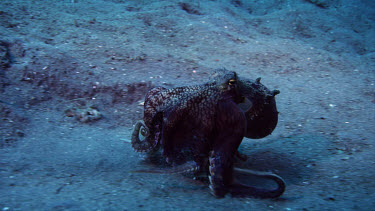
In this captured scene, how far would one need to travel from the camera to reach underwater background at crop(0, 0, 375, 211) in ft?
7.03

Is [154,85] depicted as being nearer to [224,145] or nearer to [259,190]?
[224,145]

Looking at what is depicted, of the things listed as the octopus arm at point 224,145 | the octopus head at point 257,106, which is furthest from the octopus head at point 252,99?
the octopus arm at point 224,145

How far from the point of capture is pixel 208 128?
2160 millimetres

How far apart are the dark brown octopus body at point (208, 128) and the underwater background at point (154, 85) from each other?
19 cm

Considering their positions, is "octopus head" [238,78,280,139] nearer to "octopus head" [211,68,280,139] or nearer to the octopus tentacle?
"octopus head" [211,68,280,139]

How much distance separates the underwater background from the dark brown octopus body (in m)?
0.19

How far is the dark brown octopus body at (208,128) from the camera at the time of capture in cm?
210

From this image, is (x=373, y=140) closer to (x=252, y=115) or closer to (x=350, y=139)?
(x=350, y=139)

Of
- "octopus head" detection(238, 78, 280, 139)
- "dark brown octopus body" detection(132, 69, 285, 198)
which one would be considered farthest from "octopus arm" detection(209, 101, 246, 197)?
"octopus head" detection(238, 78, 280, 139)

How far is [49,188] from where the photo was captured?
2.13 meters

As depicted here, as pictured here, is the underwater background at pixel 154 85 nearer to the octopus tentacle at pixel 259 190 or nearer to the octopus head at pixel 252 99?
the octopus tentacle at pixel 259 190

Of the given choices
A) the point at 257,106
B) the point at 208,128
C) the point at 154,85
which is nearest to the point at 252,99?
the point at 257,106

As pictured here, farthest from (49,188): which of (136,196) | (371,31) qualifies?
(371,31)

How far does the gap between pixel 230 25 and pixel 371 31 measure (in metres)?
4.32
